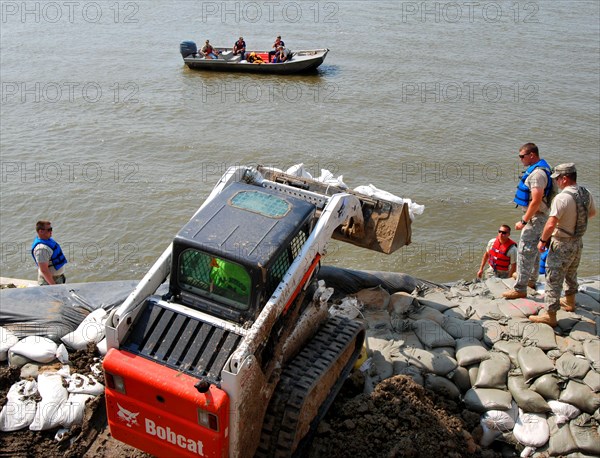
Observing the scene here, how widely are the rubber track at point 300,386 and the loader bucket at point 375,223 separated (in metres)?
1.02

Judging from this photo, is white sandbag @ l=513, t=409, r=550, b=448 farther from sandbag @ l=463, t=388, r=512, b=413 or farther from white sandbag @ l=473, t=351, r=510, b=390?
white sandbag @ l=473, t=351, r=510, b=390

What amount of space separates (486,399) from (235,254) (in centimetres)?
277

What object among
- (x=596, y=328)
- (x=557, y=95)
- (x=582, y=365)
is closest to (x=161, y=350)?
(x=582, y=365)

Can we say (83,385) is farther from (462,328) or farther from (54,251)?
(462,328)

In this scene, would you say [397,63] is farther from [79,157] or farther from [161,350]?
[161,350]

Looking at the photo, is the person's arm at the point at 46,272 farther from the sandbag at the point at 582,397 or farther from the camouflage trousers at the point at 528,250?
the sandbag at the point at 582,397

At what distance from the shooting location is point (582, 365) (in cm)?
556

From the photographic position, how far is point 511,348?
19.5 feet

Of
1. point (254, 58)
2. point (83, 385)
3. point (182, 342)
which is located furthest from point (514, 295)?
point (254, 58)

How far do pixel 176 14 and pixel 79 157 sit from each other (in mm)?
15701

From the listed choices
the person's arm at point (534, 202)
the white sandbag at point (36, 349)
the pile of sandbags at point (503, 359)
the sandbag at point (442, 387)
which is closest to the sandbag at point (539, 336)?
the pile of sandbags at point (503, 359)

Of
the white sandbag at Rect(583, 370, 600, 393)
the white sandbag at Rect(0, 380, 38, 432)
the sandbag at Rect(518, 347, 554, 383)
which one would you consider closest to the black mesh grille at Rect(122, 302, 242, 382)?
the white sandbag at Rect(0, 380, 38, 432)

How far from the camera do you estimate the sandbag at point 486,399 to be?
17.9 ft

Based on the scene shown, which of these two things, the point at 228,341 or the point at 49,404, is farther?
the point at 49,404
